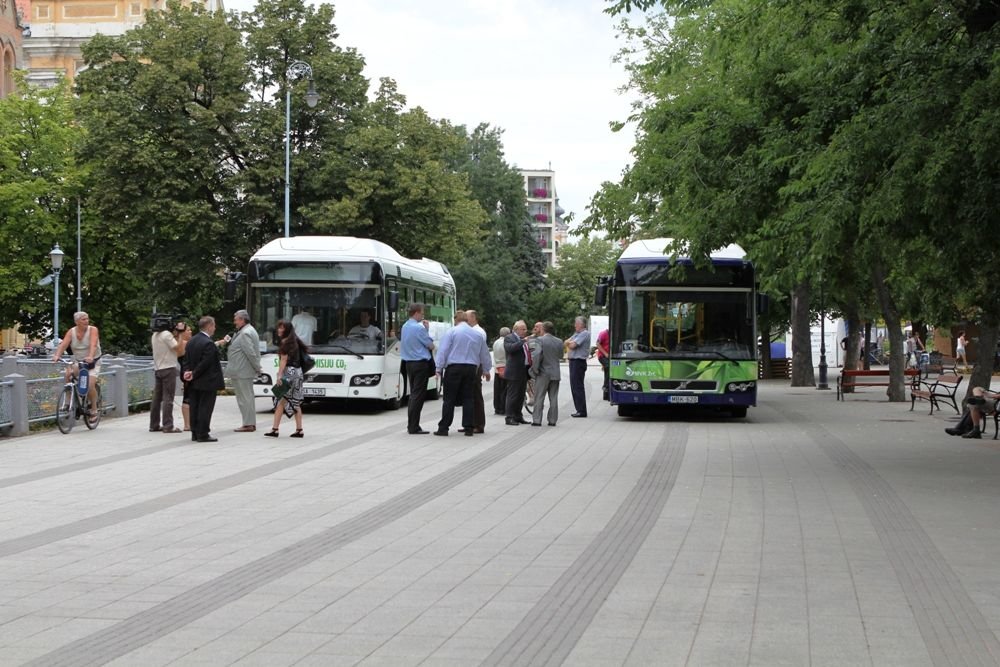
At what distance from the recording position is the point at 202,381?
18734 mm

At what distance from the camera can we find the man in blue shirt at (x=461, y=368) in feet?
65.8

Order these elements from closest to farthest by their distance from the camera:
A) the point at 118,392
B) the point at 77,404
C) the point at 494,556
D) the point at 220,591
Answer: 1. the point at 220,591
2. the point at 494,556
3. the point at 77,404
4. the point at 118,392

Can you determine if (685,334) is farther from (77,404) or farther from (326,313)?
(77,404)

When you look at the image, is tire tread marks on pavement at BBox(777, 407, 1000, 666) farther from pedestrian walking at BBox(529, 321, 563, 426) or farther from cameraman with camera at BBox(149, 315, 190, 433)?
cameraman with camera at BBox(149, 315, 190, 433)

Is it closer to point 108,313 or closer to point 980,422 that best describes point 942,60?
point 980,422

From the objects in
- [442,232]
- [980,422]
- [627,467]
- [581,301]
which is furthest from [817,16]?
[581,301]

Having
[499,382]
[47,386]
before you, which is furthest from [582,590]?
[499,382]

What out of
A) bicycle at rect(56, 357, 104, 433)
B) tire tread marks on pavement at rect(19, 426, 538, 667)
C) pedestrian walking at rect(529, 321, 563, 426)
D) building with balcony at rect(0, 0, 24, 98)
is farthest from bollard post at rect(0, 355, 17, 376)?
building with balcony at rect(0, 0, 24, 98)

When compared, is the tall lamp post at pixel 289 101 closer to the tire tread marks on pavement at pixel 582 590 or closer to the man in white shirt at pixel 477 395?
the man in white shirt at pixel 477 395

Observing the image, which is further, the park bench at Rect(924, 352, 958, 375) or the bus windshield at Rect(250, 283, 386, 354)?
the park bench at Rect(924, 352, 958, 375)

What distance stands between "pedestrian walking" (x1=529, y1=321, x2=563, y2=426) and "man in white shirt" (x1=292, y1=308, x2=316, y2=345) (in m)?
4.46

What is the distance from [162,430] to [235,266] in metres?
22.4

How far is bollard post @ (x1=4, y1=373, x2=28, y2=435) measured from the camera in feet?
63.4

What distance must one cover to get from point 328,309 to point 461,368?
581 cm
